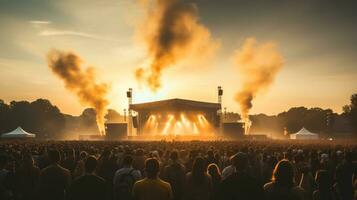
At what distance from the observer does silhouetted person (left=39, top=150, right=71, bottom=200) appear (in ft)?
23.5

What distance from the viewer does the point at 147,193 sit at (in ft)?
19.4

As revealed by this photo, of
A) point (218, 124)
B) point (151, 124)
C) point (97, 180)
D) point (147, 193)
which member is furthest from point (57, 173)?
point (151, 124)

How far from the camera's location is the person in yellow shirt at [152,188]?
5.93 m

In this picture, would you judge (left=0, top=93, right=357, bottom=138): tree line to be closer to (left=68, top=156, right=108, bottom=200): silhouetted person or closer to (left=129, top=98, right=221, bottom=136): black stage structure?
(left=129, top=98, right=221, bottom=136): black stage structure

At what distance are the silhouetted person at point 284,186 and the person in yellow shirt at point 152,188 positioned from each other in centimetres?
151

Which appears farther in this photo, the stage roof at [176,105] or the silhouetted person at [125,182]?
the stage roof at [176,105]

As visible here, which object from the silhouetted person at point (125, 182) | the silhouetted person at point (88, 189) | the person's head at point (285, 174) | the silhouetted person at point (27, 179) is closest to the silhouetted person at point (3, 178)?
the silhouetted person at point (27, 179)

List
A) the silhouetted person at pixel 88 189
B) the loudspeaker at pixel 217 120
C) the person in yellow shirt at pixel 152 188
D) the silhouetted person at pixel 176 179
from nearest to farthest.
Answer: the person in yellow shirt at pixel 152 188 → the silhouetted person at pixel 88 189 → the silhouetted person at pixel 176 179 → the loudspeaker at pixel 217 120

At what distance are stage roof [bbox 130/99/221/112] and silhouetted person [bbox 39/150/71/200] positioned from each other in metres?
63.7

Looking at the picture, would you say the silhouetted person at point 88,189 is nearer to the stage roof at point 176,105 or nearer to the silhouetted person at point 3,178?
the silhouetted person at point 3,178

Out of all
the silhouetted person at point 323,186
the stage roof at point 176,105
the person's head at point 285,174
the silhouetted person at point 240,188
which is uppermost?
the stage roof at point 176,105

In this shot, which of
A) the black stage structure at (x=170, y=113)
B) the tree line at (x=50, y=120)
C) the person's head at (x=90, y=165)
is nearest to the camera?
the person's head at (x=90, y=165)

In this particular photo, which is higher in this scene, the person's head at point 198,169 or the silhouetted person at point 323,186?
the person's head at point 198,169

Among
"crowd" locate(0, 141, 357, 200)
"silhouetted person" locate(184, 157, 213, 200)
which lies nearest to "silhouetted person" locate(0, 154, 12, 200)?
"crowd" locate(0, 141, 357, 200)
